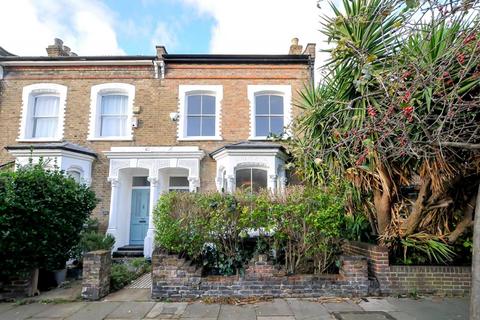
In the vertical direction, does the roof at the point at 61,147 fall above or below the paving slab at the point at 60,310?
above

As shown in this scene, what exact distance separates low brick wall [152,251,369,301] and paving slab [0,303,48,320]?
1.98 m

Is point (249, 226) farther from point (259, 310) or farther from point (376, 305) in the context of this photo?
point (376, 305)

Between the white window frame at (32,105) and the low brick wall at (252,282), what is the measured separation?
26.0ft

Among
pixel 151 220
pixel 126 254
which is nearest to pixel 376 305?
pixel 151 220

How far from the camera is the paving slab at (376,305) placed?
17.6 ft

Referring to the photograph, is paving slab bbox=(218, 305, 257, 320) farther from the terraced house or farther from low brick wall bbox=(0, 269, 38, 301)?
the terraced house

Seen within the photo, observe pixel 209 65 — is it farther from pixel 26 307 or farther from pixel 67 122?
pixel 26 307

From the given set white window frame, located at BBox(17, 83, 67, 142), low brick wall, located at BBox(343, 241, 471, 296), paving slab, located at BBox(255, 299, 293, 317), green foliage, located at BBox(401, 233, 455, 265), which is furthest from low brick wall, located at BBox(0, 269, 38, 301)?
green foliage, located at BBox(401, 233, 455, 265)

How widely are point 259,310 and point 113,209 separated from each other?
707 centimetres

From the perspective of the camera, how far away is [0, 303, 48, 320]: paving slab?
16.9ft

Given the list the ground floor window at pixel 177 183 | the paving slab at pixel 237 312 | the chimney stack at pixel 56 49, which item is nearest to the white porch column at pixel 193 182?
the ground floor window at pixel 177 183

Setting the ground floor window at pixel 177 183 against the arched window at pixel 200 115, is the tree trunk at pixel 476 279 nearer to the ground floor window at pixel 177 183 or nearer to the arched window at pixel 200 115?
the arched window at pixel 200 115

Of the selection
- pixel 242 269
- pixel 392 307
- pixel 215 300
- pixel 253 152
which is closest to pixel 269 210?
pixel 242 269

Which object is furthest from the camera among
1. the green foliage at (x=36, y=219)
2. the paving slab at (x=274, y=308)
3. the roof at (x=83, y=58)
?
the roof at (x=83, y=58)
